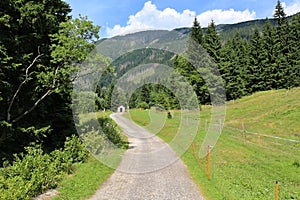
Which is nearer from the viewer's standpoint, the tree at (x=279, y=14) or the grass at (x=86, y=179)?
the grass at (x=86, y=179)

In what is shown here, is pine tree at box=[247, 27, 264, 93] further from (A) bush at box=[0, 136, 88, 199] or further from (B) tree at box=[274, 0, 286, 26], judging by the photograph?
(A) bush at box=[0, 136, 88, 199]

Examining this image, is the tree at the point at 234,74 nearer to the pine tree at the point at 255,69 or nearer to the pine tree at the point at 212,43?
the pine tree at the point at 255,69

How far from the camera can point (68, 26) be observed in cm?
1873

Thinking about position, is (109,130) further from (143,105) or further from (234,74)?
(143,105)

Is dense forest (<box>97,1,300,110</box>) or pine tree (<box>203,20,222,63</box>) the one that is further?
pine tree (<box>203,20,222,63</box>)

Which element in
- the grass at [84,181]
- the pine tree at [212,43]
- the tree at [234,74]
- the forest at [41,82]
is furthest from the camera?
the tree at [234,74]

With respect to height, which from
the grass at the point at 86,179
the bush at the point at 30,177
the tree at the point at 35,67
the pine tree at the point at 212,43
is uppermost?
the pine tree at the point at 212,43

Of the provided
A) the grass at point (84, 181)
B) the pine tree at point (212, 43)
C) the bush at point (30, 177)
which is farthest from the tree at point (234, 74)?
the bush at point (30, 177)

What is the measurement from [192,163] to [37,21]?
1263 cm

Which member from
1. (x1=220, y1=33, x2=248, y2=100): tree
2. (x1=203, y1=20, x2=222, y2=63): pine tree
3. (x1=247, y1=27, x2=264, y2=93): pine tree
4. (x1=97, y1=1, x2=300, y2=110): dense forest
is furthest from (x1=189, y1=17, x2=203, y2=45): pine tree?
(x1=247, y1=27, x2=264, y2=93): pine tree

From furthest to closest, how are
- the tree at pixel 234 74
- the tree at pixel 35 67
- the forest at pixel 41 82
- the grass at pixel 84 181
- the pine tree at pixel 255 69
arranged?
the pine tree at pixel 255 69
the tree at pixel 234 74
the tree at pixel 35 67
the forest at pixel 41 82
the grass at pixel 84 181

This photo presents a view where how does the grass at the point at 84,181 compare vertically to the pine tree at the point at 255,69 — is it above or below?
below

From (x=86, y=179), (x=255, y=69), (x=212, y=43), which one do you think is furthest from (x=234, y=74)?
(x=86, y=179)

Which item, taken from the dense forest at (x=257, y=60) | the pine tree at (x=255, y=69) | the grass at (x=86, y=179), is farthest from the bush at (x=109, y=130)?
the pine tree at (x=255, y=69)
